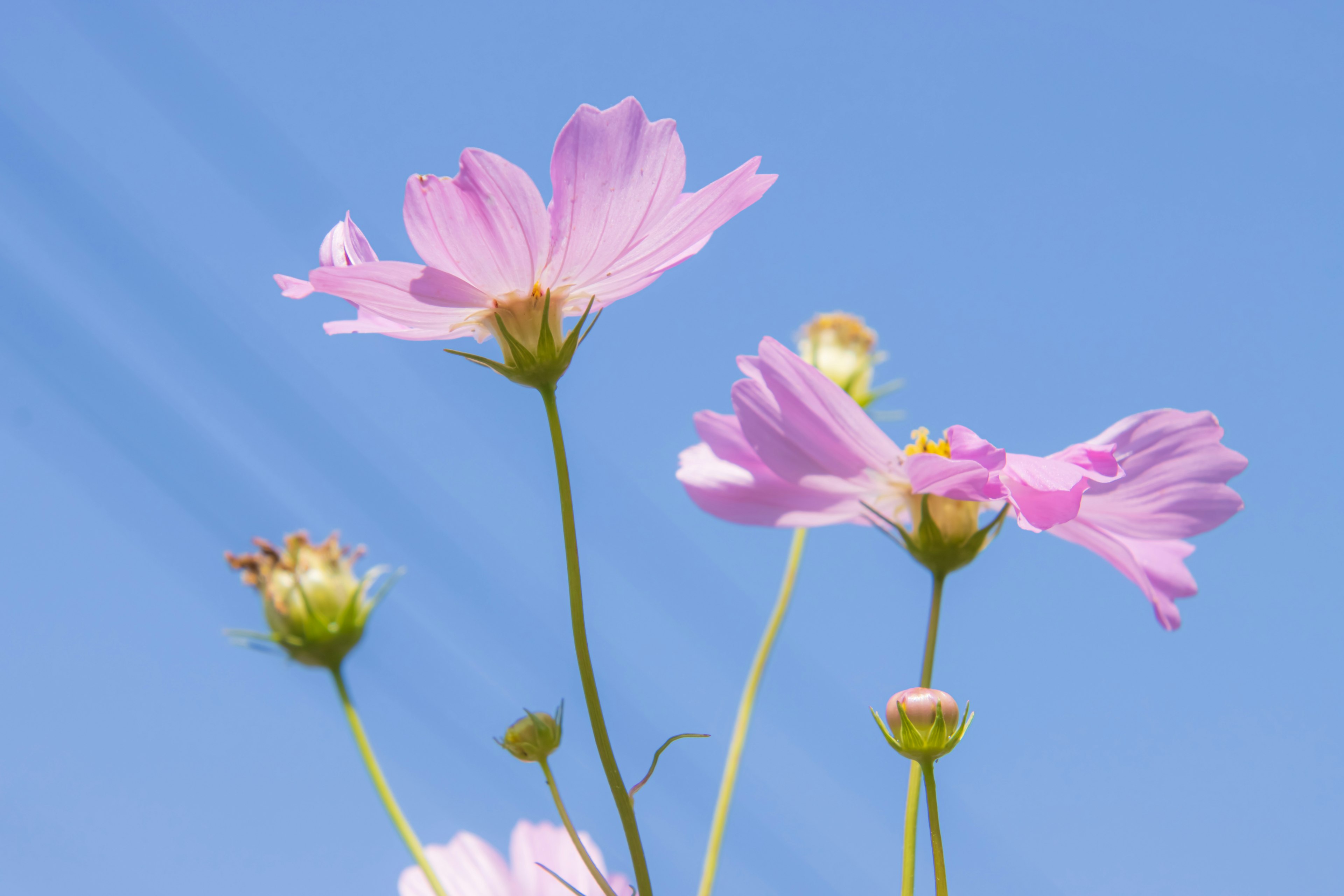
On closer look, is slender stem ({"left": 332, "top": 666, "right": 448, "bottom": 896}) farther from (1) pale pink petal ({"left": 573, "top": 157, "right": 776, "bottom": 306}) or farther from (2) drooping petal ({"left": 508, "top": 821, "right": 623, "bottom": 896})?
(1) pale pink petal ({"left": 573, "top": 157, "right": 776, "bottom": 306})

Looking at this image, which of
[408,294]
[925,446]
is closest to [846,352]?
[925,446]

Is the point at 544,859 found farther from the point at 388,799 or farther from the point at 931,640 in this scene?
the point at 931,640

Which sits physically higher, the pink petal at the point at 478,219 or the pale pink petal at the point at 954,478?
the pink petal at the point at 478,219

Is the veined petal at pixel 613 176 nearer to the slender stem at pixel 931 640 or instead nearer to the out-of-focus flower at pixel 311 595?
the slender stem at pixel 931 640

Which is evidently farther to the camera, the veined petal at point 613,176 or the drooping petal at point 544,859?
the drooping petal at point 544,859

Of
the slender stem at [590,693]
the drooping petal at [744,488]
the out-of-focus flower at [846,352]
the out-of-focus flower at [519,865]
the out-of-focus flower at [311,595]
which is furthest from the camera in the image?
the out-of-focus flower at [846,352]

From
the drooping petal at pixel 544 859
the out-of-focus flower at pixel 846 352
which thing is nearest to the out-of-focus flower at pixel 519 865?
the drooping petal at pixel 544 859

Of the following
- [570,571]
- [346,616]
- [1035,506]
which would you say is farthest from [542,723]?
[346,616]
